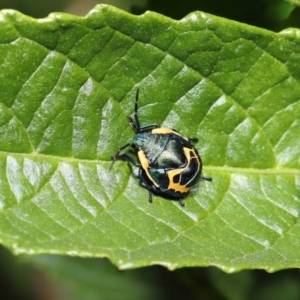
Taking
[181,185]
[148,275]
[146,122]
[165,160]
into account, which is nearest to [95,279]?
[148,275]

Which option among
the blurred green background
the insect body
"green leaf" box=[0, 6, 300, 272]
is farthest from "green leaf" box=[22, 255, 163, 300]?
"green leaf" box=[0, 6, 300, 272]

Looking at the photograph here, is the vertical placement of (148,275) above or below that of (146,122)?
below

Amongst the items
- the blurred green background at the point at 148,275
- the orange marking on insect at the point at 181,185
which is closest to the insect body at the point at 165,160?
the orange marking on insect at the point at 181,185

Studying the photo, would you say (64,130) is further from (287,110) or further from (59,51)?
(287,110)

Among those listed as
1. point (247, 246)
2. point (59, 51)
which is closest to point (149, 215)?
point (247, 246)

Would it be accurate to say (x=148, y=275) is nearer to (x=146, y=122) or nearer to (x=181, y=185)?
(x=181, y=185)

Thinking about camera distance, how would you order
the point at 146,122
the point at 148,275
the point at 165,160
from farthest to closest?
the point at 148,275
the point at 165,160
the point at 146,122

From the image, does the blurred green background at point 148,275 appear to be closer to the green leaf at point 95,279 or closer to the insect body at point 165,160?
the green leaf at point 95,279

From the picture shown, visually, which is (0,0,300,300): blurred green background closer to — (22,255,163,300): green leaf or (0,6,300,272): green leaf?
(22,255,163,300): green leaf
